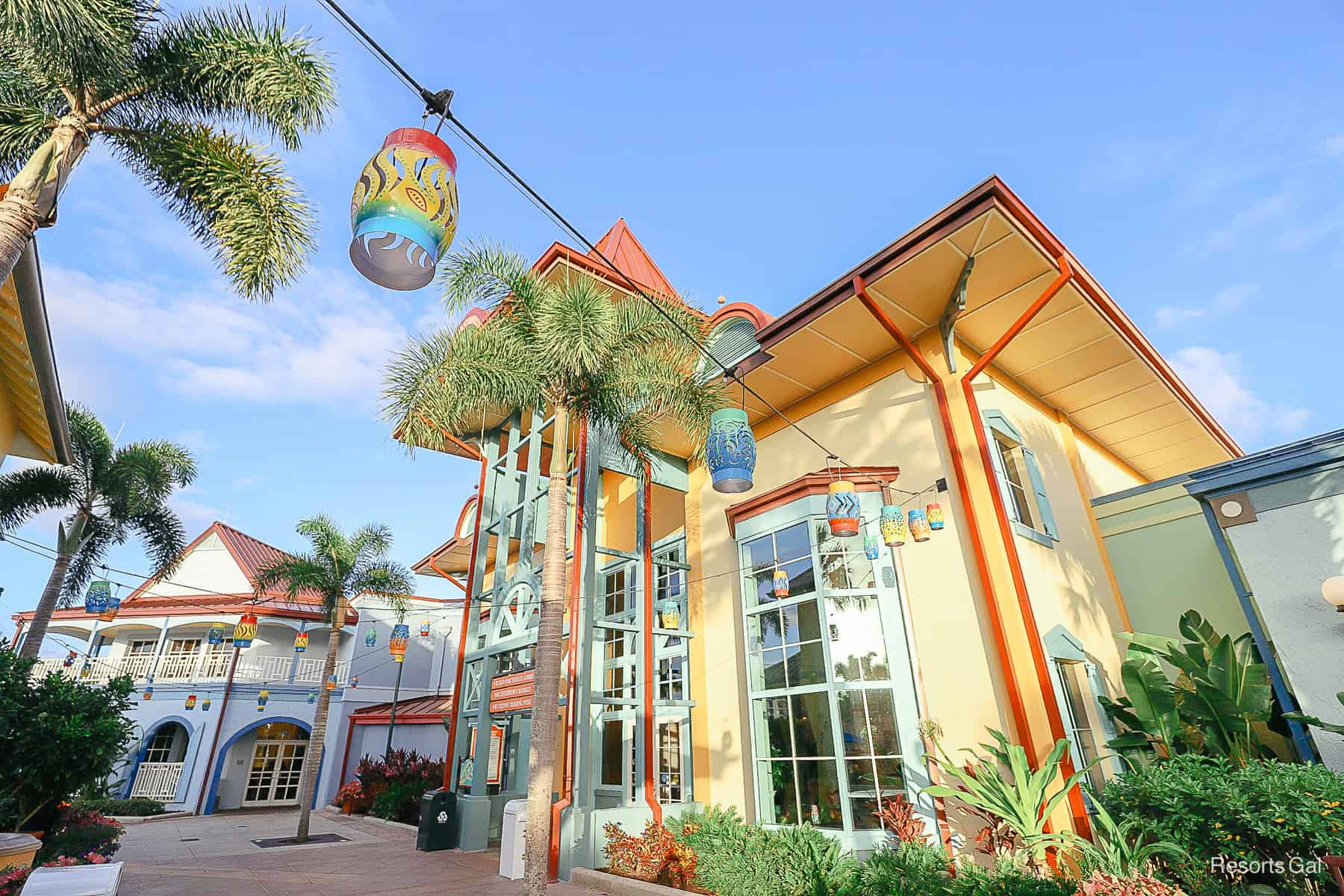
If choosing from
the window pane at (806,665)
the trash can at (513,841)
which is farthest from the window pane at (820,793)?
the trash can at (513,841)

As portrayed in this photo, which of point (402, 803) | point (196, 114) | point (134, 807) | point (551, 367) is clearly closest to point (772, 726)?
point (551, 367)

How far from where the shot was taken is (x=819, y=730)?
8.90m

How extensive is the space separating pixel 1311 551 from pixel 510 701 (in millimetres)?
11208

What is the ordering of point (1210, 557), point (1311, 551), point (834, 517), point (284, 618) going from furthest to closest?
point (284, 618) → point (1210, 557) → point (834, 517) → point (1311, 551)

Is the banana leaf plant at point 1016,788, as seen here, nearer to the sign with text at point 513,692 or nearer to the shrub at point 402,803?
the sign with text at point 513,692

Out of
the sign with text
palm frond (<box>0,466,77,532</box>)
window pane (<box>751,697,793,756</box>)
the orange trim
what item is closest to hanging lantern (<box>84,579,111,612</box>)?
palm frond (<box>0,466,77,532</box>)

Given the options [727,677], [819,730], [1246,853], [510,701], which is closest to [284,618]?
[510,701]

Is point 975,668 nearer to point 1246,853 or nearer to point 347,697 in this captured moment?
point 1246,853

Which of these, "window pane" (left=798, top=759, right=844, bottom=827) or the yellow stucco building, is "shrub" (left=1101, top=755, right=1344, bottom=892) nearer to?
the yellow stucco building

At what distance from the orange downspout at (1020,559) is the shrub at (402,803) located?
15442 millimetres

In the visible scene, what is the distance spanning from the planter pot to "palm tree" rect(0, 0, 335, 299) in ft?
20.5

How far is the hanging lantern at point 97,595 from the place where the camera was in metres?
16.4

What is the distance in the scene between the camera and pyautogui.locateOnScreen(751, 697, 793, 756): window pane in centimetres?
941

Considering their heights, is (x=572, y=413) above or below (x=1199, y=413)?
below
